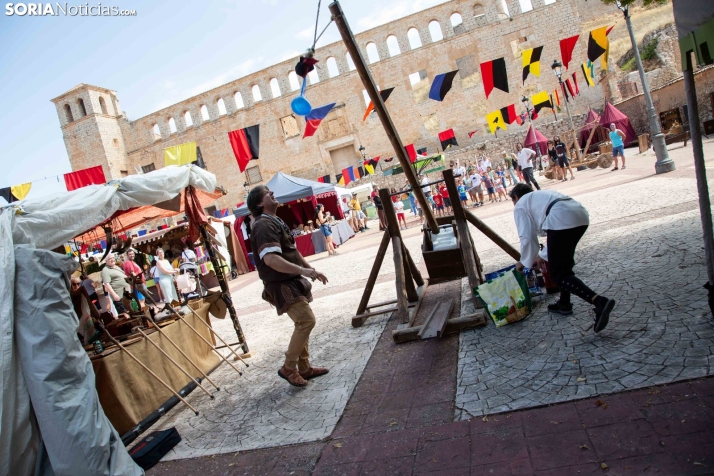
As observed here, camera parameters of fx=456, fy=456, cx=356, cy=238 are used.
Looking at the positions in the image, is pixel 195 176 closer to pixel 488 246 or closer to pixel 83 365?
pixel 83 365

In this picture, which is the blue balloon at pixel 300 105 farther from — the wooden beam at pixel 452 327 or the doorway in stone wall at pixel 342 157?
the doorway in stone wall at pixel 342 157

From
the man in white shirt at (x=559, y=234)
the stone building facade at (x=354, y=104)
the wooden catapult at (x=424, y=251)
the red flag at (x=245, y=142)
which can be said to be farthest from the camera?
the stone building facade at (x=354, y=104)

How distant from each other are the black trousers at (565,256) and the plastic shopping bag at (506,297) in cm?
46

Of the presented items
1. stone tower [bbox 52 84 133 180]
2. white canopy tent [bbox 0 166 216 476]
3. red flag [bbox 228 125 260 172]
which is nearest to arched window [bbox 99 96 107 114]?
stone tower [bbox 52 84 133 180]

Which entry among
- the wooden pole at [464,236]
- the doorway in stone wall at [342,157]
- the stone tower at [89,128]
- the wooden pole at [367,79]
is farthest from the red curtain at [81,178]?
the doorway in stone wall at [342,157]

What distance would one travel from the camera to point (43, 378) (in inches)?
124

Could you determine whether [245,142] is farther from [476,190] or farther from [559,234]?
[559,234]

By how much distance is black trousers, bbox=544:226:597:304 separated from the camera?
12.7 ft

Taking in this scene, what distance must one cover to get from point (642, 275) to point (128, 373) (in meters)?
5.21

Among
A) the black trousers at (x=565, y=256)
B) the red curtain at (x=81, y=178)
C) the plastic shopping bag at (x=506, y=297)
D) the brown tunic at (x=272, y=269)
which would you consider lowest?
the plastic shopping bag at (x=506, y=297)

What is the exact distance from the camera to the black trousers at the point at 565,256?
12.7 ft

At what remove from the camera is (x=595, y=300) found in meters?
3.64

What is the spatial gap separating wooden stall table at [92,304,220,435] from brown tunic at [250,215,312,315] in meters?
1.52

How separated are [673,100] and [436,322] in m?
24.7
